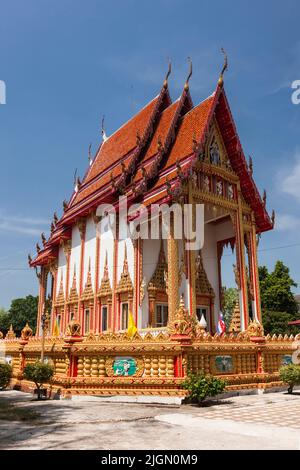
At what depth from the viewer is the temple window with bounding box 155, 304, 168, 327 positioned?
15.7 metres

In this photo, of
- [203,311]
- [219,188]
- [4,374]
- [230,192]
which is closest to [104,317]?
[203,311]

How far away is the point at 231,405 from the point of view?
986 cm

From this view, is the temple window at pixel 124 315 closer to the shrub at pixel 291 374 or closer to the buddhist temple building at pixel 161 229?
the buddhist temple building at pixel 161 229

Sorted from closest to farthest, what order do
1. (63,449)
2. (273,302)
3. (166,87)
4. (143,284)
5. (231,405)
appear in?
(63,449) < (231,405) < (143,284) < (166,87) < (273,302)

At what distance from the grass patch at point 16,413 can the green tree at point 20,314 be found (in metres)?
47.1

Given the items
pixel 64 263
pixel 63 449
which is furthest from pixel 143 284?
pixel 63 449

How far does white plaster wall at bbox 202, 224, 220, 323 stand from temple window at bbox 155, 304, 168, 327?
320cm

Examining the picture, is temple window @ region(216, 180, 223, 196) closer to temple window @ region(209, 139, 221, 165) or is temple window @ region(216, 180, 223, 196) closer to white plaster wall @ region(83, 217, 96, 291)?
temple window @ region(209, 139, 221, 165)

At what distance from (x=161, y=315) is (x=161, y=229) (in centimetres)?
319

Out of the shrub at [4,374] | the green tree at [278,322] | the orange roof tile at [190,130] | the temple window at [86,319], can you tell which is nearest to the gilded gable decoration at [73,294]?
the temple window at [86,319]

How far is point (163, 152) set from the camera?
17125 mm
